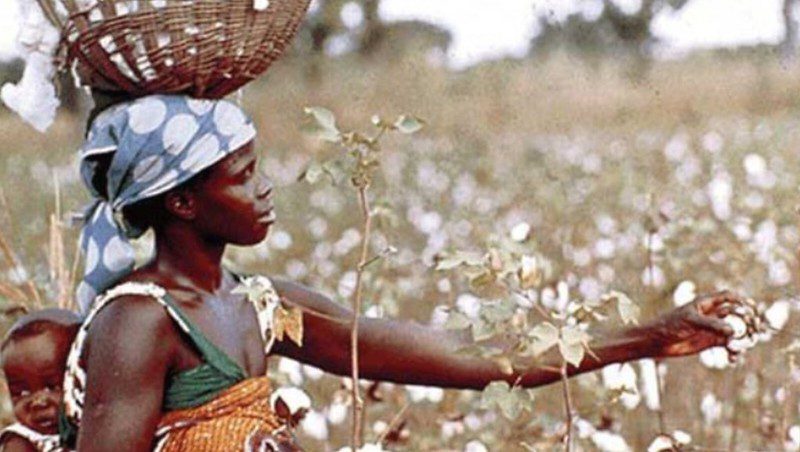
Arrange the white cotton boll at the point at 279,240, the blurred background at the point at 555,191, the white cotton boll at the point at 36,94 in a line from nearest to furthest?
the white cotton boll at the point at 36,94 < the blurred background at the point at 555,191 < the white cotton boll at the point at 279,240

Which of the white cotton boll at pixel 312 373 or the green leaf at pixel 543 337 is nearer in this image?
the green leaf at pixel 543 337

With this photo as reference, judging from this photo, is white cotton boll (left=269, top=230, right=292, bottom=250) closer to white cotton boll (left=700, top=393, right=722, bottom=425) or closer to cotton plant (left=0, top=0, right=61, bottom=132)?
white cotton boll (left=700, top=393, right=722, bottom=425)

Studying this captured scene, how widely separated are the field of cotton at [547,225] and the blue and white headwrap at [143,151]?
0.52 feet

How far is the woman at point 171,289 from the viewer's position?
89.9 inches

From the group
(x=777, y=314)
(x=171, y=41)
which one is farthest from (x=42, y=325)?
(x=777, y=314)

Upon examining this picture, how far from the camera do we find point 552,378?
2.67 m

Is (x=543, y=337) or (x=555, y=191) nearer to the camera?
(x=543, y=337)

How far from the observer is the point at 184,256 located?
7.84ft

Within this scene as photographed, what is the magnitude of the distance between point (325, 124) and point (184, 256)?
0.77 feet

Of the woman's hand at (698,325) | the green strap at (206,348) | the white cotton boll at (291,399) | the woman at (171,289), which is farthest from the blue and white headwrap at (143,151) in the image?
the woman's hand at (698,325)

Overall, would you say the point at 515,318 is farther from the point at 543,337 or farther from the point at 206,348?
the point at 206,348

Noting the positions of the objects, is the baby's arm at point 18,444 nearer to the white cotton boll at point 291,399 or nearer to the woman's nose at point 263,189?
the white cotton boll at point 291,399

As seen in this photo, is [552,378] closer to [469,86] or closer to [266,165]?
[266,165]

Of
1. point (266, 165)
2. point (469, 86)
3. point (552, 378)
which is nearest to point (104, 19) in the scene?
point (552, 378)
